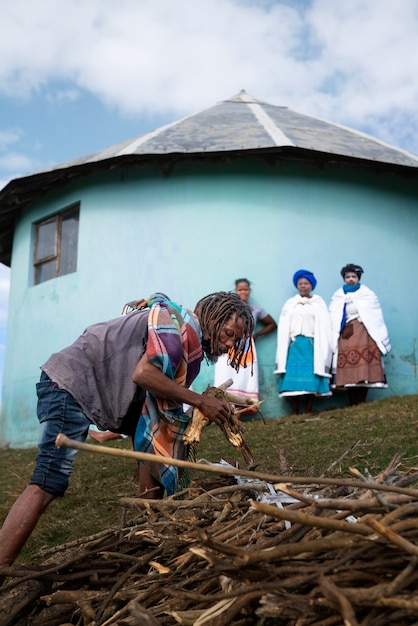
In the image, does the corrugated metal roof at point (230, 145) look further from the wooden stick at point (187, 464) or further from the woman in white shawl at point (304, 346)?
the wooden stick at point (187, 464)

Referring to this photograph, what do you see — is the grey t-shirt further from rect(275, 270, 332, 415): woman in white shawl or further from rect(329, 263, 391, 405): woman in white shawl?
rect(329, 263, 391, 405): woman in white shawl

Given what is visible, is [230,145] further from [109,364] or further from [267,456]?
[109,364]

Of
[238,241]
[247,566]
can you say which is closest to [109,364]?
[247,566]

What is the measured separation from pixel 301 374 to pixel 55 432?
6819 mm

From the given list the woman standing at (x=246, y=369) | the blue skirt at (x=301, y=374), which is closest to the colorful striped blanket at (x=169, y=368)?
the woman standing at (x=246, y=369)

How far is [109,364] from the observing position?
3.73 metres

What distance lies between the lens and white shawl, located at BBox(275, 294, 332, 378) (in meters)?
10.0

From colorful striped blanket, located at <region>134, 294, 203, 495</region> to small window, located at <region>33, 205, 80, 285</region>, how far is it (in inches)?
341

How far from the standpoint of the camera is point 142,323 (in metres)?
3.73

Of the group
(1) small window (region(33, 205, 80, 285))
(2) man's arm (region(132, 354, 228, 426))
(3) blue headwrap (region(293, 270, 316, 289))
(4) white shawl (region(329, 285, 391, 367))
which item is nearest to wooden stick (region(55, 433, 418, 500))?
(2) man's arm (region(132, 354, 228, 426))

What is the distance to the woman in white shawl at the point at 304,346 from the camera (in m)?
10.0

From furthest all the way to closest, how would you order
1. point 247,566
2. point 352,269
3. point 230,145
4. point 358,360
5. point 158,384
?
point 230,145
point 352,269
point 358,360
point 158,384
point 247,566

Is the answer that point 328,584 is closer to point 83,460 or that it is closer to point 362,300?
point 83,460

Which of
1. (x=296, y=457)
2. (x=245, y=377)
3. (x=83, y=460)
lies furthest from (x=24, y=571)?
(x=245, y=377)
